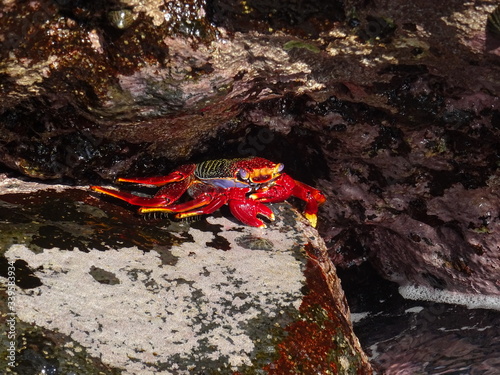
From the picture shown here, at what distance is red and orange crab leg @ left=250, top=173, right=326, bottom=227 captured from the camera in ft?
11.2

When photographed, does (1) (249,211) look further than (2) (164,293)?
Yes

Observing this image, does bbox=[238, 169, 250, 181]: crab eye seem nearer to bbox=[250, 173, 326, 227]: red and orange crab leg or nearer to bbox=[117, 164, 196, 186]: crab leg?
bbox=[250, 173, 326, 227]: red and orange crab leg

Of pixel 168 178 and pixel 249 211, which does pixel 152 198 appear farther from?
pixel 249 211

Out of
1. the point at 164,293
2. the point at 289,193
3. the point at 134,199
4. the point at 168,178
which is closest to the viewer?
the point at 164,293

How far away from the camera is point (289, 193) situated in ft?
11.3

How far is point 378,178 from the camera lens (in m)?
3.31

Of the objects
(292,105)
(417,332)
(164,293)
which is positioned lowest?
(417,332)

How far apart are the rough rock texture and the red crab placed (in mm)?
106

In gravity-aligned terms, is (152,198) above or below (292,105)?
below

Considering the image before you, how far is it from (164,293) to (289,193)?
127cm

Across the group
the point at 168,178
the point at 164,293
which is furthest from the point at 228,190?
the point at 164,293

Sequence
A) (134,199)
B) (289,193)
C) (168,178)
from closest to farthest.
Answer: (134,199), (168,178), (289,193)

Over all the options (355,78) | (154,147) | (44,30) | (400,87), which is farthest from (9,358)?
(400,87)

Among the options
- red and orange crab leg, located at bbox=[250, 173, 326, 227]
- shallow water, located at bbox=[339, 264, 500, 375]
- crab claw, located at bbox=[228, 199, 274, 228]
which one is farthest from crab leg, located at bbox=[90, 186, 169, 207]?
shallow water, located at bbox=[339, 264, 500, 375]
